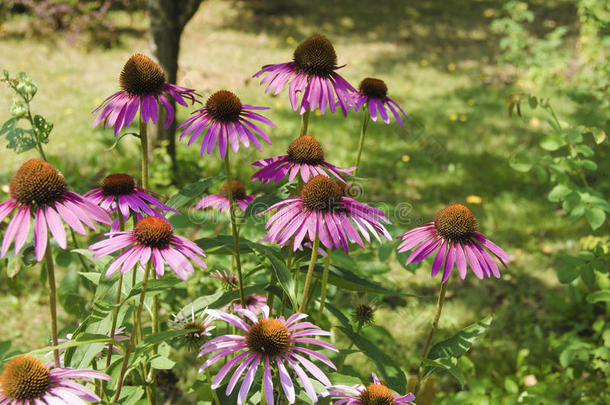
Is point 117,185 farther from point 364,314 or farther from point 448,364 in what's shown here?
point 448,364

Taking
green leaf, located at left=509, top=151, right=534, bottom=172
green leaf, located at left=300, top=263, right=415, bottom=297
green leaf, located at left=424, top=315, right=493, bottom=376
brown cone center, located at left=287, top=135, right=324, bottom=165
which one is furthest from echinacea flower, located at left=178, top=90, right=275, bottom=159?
green leaf, located at left=509, top=151, right=534, bottom=172

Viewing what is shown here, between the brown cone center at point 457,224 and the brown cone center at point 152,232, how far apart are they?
763mm

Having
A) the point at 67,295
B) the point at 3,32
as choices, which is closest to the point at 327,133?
the point at 67,295

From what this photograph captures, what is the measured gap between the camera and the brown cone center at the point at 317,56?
5.31ft

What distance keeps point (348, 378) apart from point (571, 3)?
31.0 ft

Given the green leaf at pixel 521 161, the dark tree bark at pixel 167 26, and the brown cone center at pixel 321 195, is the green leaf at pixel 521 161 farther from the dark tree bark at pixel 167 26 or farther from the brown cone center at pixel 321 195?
the dark tree bark at pixel 167 26

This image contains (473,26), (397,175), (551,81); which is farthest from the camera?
(473,26)

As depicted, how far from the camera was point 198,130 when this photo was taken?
146cm

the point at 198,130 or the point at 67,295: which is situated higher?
the point at 198,130

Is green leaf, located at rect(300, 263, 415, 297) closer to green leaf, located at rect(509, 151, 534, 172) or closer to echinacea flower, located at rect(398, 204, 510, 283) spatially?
echinacea flower, located at rect(398, 204, 510, 283)

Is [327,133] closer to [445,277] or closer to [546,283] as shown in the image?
[546,283]

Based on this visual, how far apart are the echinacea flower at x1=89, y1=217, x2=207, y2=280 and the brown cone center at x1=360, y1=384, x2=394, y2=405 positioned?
1.81ft

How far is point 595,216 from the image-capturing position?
207 cm

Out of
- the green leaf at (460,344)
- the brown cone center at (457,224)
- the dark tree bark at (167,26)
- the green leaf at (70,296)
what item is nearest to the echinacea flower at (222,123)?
the brown cone center at (457,224)
